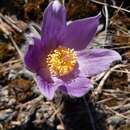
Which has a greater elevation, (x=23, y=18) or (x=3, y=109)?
(x=23, y=18)

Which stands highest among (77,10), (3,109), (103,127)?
(77,10)

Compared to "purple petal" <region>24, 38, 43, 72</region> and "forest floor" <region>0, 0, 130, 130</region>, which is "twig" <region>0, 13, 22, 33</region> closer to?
→ "forest floor" <region>0, 0, 130, 130</region>

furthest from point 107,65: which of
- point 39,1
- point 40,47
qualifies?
point 39,1

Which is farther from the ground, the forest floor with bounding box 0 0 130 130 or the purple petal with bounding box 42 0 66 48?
the purple petal with bounding box 42 0 66 48

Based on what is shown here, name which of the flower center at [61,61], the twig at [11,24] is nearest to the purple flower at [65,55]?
the flower center at [61,61]

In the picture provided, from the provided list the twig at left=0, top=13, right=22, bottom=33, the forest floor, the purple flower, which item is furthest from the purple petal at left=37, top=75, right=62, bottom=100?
the twig at left=0, top=13, right=22, bottom=33

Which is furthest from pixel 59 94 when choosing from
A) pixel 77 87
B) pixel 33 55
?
pixel 33 55

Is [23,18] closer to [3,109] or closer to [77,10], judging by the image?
[77,10]
